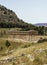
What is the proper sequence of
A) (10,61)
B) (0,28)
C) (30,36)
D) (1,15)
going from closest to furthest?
1. (10,61)
2. (30,36)
3. (0,28)
4. (1,15)

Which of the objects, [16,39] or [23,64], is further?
[16,39]

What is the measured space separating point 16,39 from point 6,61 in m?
45.4

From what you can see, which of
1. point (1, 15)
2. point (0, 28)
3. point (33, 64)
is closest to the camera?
Result: point (33, 64)

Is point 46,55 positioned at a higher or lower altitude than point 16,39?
higher

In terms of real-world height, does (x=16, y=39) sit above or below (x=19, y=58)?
below

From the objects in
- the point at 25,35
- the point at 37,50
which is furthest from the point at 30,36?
the point at 37,50

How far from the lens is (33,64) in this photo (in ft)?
65.7

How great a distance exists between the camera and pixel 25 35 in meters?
66.2

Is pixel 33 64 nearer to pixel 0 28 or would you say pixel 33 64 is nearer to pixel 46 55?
pixel 46 55

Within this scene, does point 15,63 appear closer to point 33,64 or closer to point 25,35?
point 33,64

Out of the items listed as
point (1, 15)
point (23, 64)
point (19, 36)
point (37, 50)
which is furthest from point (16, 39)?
point (1, 15)

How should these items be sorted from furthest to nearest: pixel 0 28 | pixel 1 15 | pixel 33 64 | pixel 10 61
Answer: pixel 1 15, pixel 0 28, pixel 10 61, pixel 33 64

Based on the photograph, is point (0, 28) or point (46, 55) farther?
point (0, 28)

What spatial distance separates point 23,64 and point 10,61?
87.3 inches
